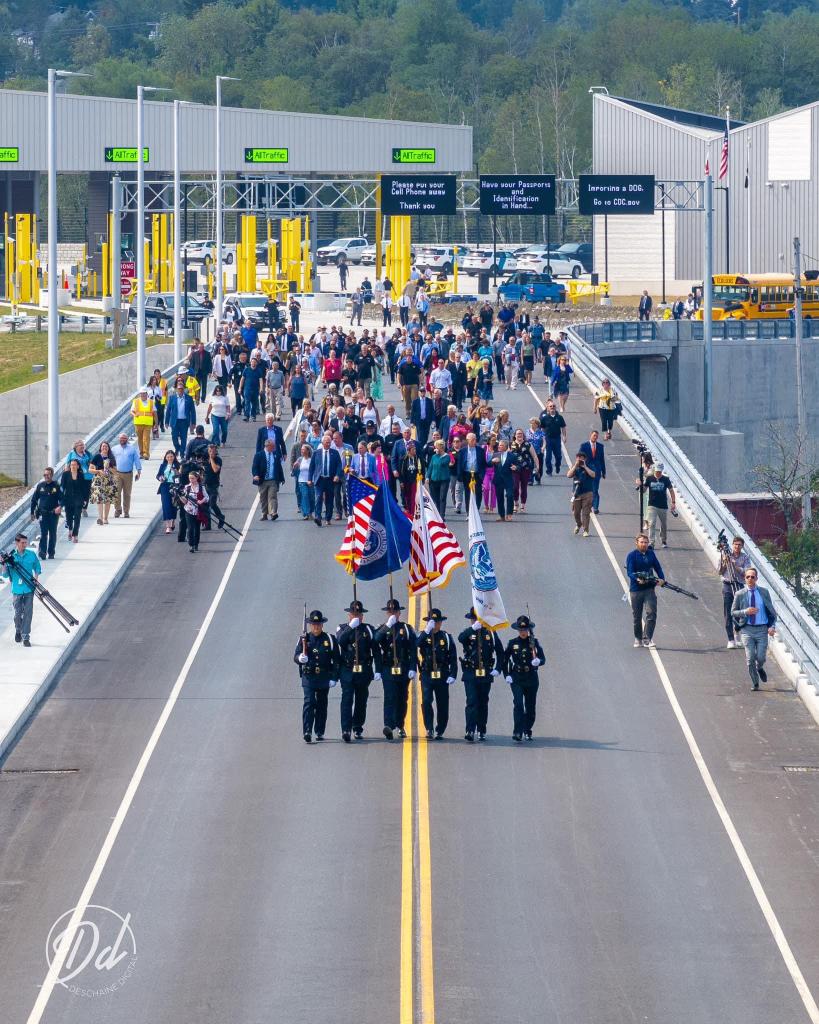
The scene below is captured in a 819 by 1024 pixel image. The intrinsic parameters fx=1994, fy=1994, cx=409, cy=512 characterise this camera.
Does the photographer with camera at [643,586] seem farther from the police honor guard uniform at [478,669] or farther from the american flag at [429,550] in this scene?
the police honor guard uniform at [478,669]

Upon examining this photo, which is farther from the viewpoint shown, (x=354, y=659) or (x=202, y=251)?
(x=202, y=251)

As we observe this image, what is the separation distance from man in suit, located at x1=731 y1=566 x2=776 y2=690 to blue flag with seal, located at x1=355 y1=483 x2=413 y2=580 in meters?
3.93

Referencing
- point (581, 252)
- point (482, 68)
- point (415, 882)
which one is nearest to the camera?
point (415, 882)

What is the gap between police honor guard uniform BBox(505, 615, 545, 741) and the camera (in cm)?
2070

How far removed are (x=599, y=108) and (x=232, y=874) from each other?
78.2 meters

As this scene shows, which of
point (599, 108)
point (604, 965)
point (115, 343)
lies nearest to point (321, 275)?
point (599, 108)

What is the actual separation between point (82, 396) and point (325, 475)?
94.7ft

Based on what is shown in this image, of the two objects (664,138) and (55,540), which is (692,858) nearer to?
(55,540)

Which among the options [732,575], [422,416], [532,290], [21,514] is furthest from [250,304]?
[732,575]

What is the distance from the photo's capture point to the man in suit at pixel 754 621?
22.9 metres

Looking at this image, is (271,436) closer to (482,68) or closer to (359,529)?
(359,529)

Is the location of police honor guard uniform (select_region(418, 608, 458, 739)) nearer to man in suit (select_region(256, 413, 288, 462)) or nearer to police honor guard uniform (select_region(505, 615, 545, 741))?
police honor guard uniform (select_region(505, 615, 545, 741))

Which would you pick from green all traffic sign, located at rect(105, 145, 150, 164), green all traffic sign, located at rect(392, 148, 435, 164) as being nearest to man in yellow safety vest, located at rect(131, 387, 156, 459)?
green all traffic sign, located at rect(105, 145, 150, 164)

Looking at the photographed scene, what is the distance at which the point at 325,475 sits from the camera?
31781 millimetres
